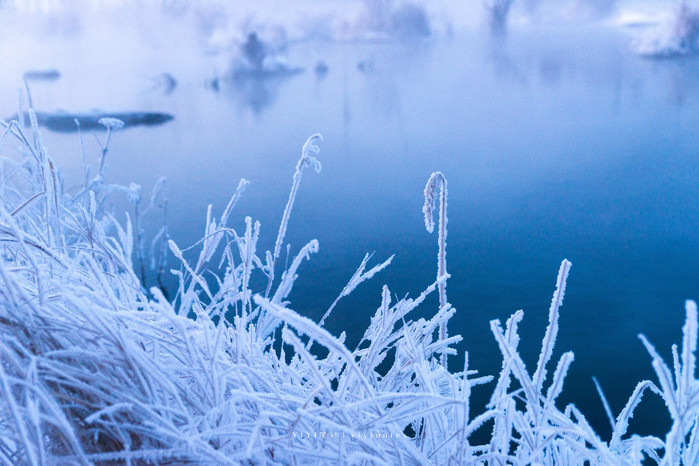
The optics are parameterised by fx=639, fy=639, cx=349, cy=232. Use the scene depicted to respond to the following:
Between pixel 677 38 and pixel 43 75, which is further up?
pixel 677 38

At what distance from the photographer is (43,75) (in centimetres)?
355

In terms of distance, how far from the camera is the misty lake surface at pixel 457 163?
1.48 meters

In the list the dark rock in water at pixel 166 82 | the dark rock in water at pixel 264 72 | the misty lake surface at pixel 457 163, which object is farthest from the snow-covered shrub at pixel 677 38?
the dark rock in water at pixel 166 82

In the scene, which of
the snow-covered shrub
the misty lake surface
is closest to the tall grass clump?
the misty lake surface

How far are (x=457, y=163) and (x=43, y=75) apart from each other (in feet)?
8.19

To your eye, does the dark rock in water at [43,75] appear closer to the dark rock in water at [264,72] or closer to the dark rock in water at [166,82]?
the dark rock in water at [166,82]

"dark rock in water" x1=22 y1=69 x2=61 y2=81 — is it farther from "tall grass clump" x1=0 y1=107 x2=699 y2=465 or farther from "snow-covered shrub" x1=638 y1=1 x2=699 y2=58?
"tall grass clump" x1=0 y1=107 x2=699 y2=465

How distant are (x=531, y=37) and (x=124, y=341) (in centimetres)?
503

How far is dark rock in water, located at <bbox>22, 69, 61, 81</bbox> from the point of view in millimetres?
3520

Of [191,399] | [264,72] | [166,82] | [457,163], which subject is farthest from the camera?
[264,72]

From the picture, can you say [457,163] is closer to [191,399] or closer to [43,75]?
[191,399]

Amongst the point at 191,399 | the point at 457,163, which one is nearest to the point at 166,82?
the point at 457,163

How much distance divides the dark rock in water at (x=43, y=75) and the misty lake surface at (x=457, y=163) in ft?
0.16

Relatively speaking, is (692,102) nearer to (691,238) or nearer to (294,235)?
(691,238)
